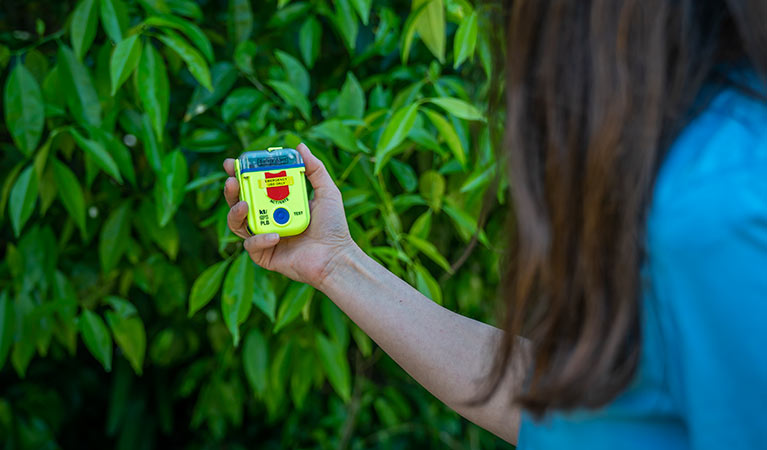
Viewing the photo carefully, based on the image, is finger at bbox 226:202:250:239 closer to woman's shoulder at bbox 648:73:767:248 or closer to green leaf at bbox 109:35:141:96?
green leaf at bbox 109:35:141:96

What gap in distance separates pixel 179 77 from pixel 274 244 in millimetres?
454

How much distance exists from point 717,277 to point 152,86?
0.73m

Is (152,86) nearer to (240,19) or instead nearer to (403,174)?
(240,19)

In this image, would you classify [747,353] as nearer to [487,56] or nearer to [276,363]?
[487,56]

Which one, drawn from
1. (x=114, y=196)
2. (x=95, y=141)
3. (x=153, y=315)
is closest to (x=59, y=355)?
(x=153, y=315)

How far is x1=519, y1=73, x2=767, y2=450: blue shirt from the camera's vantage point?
44cm

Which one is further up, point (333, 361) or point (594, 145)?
point (594, 145)

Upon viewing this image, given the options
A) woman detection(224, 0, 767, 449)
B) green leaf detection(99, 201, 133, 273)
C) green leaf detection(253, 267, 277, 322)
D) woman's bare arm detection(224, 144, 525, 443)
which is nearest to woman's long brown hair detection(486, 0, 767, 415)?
woman detection(224, 0, 767, 449)

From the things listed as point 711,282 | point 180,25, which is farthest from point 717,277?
point 180,25

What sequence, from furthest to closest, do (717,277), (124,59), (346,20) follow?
1. (346,20)
2. (124,59)
3. (717,277)

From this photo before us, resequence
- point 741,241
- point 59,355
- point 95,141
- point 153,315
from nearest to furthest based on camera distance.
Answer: point 741,241 → point 95,141 → point 59,355 → point 153,315

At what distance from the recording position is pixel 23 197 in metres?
1.00

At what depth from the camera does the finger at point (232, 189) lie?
87 centimetres

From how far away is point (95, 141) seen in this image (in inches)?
39.2
